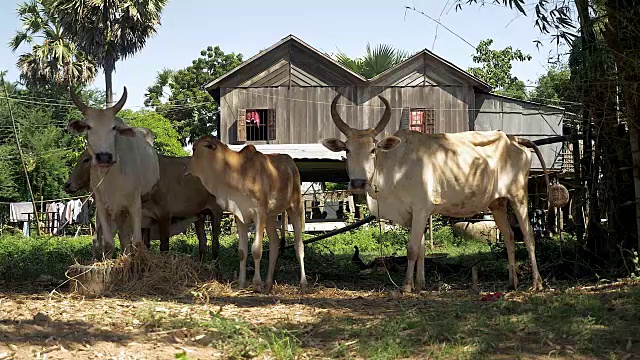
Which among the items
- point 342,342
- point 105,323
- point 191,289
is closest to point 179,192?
point 191,289

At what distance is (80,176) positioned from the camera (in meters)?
10.5

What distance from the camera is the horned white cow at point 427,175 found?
9203 mm

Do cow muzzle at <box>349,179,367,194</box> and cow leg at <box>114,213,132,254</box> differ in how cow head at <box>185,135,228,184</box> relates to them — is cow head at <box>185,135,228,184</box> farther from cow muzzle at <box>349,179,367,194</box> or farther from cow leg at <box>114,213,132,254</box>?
cow muzzle at <box>349,179,367,194</box>

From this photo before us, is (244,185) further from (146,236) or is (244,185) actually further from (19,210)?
(19,210)

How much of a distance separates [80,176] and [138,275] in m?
2.29

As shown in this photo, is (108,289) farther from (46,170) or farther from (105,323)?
(46,170)

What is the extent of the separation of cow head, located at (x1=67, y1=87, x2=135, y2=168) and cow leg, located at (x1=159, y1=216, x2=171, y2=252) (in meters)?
2.11

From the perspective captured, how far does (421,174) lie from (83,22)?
25.6m

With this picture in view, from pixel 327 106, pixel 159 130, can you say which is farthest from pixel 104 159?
pixel 159 130

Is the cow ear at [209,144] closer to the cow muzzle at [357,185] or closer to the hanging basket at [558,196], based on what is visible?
the cow muzzle at [357,185]

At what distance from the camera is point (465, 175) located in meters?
9.55

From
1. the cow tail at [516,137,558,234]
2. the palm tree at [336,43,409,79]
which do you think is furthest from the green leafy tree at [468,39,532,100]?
the cow tail at [516,137,558,234]

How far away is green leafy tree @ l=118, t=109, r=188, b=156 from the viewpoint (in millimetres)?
33406

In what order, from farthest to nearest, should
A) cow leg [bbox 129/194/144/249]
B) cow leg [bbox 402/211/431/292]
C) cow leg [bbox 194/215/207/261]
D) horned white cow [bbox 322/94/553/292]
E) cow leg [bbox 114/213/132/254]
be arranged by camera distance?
1. cow leg [bbox 194/215/207/261]
2. cow leg [bbox 114/213/132/254]
3. cow leg [bbox 129/194/144/249]
4. horned white cow [bbox 322/94/553/292]
5. cow leg [bbox 402/211/431/292]
